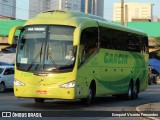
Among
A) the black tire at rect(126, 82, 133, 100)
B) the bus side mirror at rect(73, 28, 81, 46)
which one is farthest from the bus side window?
the black tire at rect(126, 82, 133, 100)

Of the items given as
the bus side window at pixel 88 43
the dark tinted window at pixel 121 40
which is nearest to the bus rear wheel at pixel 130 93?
the dark tinted window at pixel 121 40

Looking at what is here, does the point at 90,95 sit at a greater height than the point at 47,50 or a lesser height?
lesser

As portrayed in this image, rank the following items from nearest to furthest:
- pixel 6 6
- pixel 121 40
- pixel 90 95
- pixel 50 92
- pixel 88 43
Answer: pixel 50 92
pixel 88 43
pixel 90 95
pixel 121 40
pixel 6 6

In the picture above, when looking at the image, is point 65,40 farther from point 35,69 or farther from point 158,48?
point 158,48

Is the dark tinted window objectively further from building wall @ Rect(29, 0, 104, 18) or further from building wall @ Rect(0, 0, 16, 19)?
building wall @ Rect(29, 0, 104, 18)

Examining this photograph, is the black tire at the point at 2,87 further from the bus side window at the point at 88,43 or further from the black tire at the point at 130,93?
the bus side window at the point at 88,43

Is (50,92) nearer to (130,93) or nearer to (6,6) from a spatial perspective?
(130,93)

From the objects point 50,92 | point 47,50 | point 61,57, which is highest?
point 47,50

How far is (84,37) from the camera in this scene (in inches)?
727

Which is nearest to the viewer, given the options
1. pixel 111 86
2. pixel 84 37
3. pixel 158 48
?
pixel 84 37

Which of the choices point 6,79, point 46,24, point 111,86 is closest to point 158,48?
point 6,79

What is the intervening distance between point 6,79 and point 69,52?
13.0m

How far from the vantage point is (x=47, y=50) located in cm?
1777

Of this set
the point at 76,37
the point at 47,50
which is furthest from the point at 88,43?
the point at 47,50
